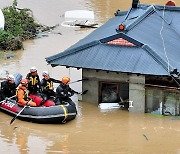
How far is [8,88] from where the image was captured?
64.6ft

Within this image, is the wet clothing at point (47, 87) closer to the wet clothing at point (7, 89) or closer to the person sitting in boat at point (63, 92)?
the person sitting in boat at point (63, 92)

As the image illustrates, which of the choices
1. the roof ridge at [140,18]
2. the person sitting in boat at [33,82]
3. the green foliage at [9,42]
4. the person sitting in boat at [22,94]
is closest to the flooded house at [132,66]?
the roof ridge at [140,18]

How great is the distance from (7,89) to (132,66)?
476cm

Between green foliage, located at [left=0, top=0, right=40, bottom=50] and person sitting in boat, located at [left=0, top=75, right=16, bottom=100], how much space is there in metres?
8.66

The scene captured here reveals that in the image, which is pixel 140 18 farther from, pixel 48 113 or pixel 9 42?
pixel 9 42

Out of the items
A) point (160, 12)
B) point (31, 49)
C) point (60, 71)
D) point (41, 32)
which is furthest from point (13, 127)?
point (41, 32)

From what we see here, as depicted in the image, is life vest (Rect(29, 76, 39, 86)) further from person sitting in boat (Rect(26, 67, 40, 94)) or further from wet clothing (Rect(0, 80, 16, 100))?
wet clothing (Rect(0, 80, 16, 100))

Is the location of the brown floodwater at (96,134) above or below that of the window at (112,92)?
below

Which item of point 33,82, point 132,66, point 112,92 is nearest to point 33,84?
point 33,82

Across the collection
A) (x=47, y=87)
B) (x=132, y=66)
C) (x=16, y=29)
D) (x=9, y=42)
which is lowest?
(x=47, y=87)

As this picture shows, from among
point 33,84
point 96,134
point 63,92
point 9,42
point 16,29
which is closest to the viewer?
point 96,134

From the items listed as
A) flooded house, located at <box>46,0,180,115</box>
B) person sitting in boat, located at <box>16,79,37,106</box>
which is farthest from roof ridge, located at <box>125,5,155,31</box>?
person sitting in boat, located at <box>16,79,37,106</box>

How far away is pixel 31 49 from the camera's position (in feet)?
94.2

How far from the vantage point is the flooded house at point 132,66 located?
18750mm
